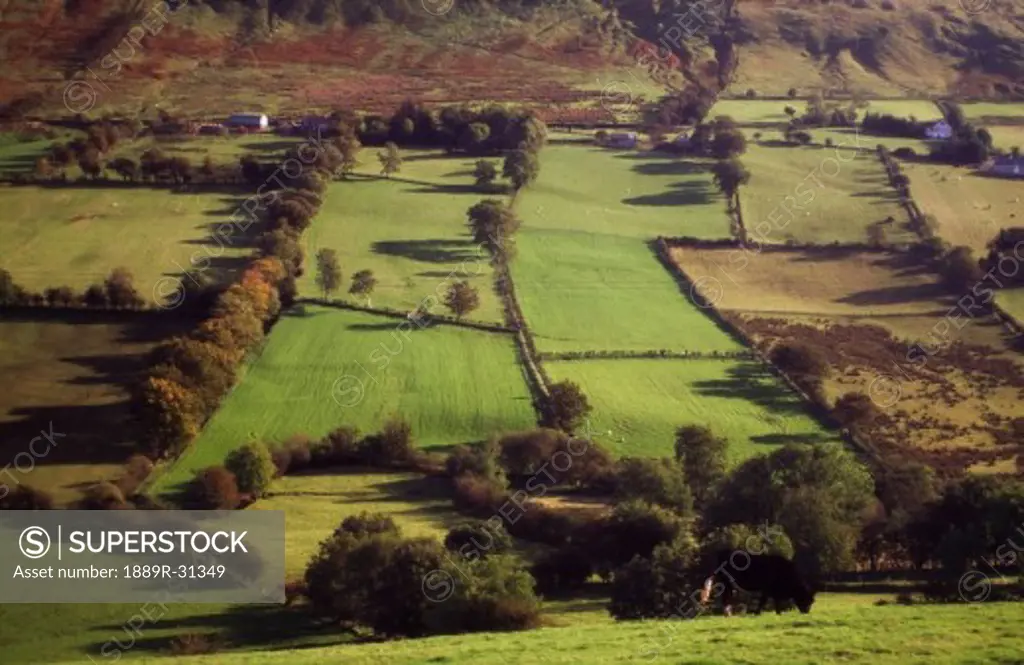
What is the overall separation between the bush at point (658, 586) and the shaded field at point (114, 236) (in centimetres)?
3658

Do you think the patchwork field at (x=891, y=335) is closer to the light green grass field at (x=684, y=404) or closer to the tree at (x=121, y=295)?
the light green grass field at (x=684, y=404)

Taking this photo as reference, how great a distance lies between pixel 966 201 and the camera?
77.5m

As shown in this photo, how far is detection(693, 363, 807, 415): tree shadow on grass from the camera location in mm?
46781

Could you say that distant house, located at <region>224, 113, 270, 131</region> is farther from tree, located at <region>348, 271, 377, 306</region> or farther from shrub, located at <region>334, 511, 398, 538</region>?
shrub, located at <region>334, 511, 398, 538</region>

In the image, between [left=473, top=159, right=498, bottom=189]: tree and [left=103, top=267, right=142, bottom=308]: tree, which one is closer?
[left=103, top=267, right=142, bottom=308]: tree

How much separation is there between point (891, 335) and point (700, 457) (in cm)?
2197

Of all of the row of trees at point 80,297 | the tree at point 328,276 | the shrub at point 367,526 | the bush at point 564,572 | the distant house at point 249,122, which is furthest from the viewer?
the distant house at point 249,122

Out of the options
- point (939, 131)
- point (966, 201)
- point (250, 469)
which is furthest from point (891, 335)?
point (939, 131)

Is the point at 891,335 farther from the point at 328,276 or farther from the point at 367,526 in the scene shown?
the point at 367,526

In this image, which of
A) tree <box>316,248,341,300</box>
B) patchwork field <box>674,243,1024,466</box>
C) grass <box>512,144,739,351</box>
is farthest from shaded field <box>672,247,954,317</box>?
tree <box>316,248,341,300</box>

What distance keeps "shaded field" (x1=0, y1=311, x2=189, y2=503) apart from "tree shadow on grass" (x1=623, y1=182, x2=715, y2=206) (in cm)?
3878

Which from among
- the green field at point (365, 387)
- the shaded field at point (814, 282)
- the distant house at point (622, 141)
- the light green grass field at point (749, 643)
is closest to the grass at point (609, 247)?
the distant house at point (622, 141)

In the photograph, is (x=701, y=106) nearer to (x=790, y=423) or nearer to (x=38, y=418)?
(x=790, y=423)

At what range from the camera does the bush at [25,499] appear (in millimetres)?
36000
